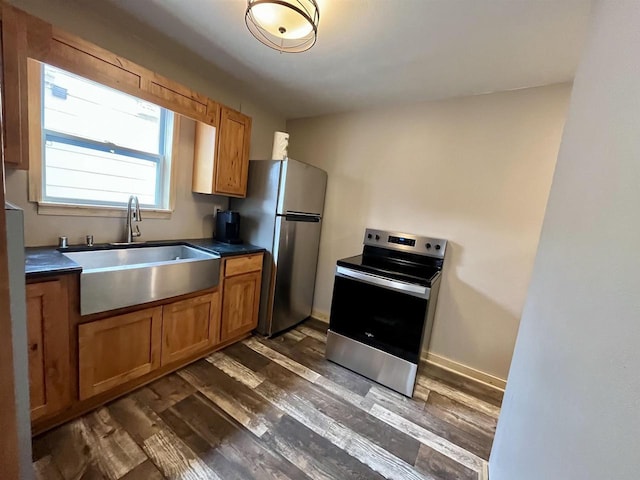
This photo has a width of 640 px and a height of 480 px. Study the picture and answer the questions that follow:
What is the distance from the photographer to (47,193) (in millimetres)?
1711

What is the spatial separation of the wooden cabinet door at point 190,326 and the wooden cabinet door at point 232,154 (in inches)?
38.3

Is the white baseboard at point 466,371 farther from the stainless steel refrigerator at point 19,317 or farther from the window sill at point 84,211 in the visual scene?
the window sill at point 84,211

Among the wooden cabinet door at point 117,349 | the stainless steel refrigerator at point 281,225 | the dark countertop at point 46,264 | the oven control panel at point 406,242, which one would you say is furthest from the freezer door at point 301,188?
the dark countertop at point 46,264

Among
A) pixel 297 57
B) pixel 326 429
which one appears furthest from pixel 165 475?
pixel 297 57

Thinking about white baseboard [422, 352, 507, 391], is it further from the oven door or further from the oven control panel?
the oven control panel

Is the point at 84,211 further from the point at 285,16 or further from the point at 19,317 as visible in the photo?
the point at 285,16

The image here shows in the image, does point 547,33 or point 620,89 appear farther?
point 547,33

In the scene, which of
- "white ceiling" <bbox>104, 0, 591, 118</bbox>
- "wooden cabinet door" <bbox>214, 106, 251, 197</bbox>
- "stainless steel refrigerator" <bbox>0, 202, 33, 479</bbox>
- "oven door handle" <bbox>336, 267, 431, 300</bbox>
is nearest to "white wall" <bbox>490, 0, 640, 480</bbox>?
"white ceiling" <bbox>104, 0, 591, 118</bbox>

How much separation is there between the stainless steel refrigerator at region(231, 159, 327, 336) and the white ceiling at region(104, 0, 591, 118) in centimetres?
79

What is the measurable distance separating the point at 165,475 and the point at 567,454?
5.16 ft

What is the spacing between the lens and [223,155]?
90.6 inches

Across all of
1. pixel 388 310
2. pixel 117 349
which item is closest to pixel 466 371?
pixel 388 310

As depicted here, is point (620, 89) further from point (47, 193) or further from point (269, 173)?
point (47, 193)

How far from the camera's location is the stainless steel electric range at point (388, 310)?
1964mm
